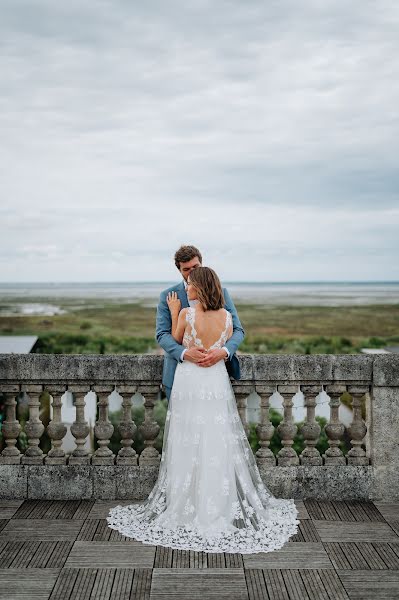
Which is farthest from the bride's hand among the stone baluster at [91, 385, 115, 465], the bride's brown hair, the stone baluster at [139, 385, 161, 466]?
the stone baluster at [91, 385, 115, 465]

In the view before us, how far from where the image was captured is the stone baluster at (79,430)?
5500 millimetres

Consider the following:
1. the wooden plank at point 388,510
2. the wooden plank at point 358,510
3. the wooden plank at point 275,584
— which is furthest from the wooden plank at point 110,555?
the wooden plank at point 388,510

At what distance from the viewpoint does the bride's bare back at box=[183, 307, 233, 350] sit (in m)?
4.84

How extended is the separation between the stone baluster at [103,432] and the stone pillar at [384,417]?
2.25 metres

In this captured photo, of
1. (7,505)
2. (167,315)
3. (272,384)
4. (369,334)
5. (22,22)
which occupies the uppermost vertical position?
(22,22)

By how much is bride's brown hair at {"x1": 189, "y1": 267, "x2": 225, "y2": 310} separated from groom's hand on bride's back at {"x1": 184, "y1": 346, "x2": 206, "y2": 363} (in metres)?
0.36

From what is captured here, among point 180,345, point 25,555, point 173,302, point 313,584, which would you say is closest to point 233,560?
point 313,584

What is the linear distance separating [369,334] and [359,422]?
10148 centimetres

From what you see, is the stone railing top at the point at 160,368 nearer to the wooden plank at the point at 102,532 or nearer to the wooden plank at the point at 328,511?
the wooden plank at the point at 328,511

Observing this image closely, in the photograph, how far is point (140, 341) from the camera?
8944cm

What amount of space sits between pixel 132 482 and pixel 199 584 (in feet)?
5.38

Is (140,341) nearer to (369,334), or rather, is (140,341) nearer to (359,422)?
(369,334)

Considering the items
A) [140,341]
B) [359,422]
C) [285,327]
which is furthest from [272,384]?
[285,327]

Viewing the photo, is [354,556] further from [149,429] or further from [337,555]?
[149,429]
